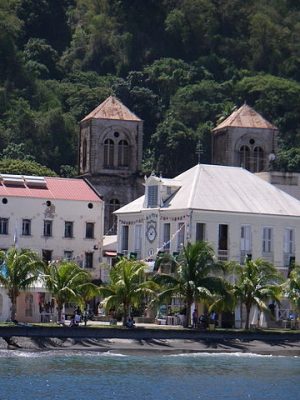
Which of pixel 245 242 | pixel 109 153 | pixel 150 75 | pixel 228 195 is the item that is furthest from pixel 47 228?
pixel 150 75

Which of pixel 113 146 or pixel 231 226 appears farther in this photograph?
pixel 113 146

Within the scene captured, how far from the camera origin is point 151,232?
9662cm

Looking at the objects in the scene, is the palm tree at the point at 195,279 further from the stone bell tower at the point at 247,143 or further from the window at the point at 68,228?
the stone bell tower at the point at 247,143

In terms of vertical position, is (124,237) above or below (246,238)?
above

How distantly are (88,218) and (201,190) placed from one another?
11461 mm

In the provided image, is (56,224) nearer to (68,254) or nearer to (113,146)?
(68,254)

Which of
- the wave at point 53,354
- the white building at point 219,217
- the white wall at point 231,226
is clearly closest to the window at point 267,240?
the white building at point 219,217

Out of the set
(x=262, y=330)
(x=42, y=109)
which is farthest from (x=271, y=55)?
(x=262, y=330)

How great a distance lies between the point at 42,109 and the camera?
557ft

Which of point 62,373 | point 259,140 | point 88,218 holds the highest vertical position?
point 259,140

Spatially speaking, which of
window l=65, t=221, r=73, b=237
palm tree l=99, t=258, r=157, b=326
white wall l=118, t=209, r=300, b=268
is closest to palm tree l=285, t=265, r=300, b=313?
white wall l=118, t=209, r=300, b=268

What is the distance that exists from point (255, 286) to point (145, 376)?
58.2 ft

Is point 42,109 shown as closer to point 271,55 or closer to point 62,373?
point 271,55

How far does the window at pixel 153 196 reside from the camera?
97.0 meters
